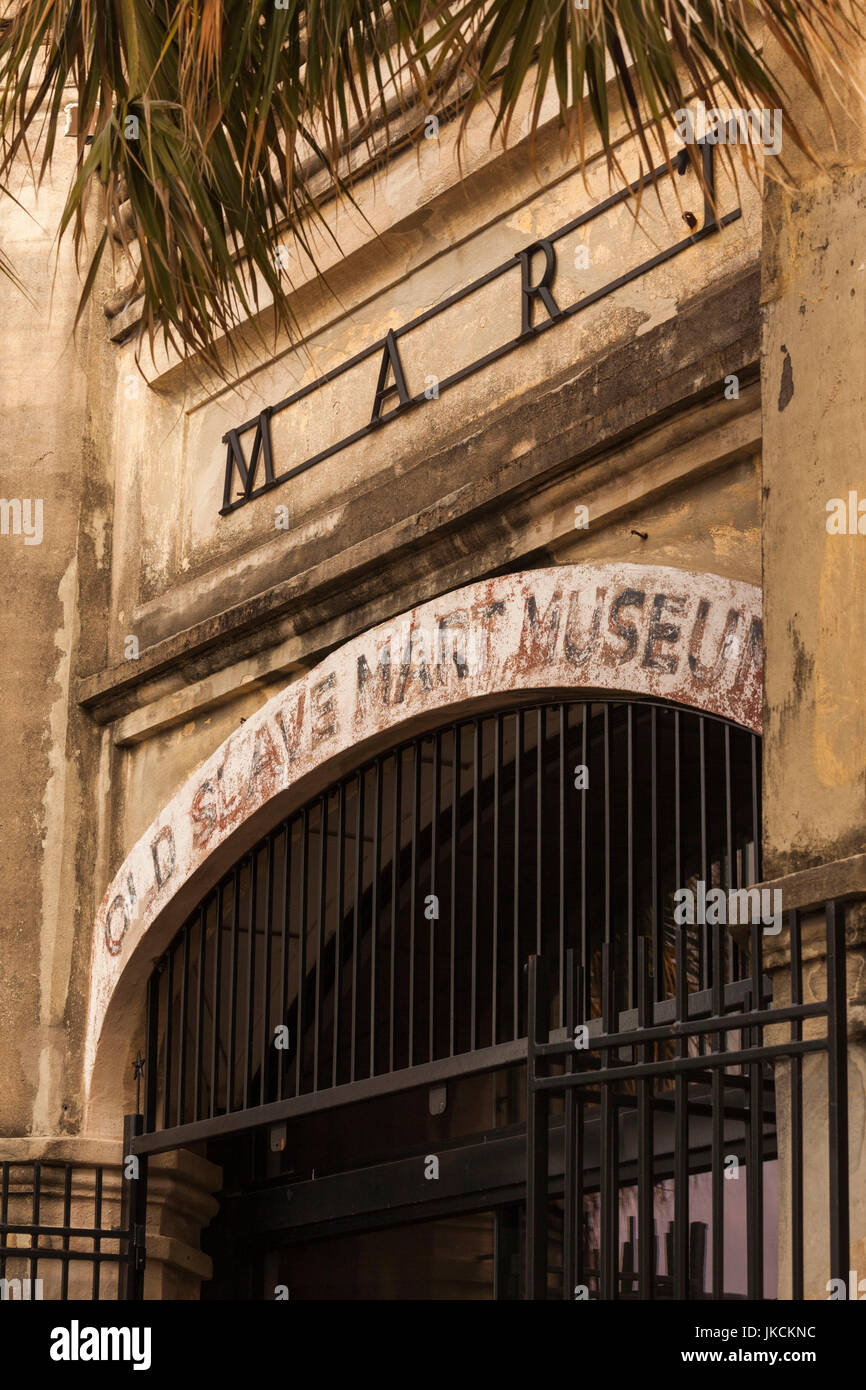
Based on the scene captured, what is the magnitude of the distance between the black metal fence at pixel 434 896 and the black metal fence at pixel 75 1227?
0.31m

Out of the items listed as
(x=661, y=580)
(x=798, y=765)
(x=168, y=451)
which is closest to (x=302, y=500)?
(x=168, y=451)

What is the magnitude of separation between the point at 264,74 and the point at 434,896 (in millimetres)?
3091

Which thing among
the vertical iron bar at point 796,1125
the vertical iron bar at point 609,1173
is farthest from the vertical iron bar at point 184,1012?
the vertical iron bar at point 796,1125

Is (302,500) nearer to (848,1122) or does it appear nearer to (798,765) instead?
(798,765)

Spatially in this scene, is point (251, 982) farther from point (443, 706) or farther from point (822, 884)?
point (822, 884)

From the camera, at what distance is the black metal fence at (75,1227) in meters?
7.78

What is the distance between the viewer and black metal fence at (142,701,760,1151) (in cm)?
636

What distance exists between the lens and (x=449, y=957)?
7250mm

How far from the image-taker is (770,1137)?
6.10 m

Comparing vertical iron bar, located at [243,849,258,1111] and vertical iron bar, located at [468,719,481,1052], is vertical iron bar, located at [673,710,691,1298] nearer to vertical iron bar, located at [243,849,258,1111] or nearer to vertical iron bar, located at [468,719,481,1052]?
vertical iron bar, located at [468,719,481,1052]

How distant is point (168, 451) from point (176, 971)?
7.73 feet

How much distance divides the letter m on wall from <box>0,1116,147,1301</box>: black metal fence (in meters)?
2.66
